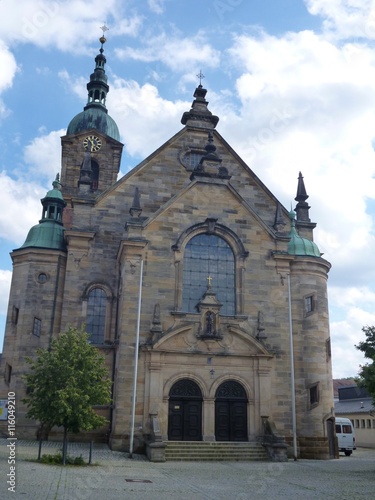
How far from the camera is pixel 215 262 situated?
29609mm

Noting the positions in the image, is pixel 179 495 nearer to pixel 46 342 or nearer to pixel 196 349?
pixel 196 349

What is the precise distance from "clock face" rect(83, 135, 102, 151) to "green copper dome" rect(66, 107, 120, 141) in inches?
36.7

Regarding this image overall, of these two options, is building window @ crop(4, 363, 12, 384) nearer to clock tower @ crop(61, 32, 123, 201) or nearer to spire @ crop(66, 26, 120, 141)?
clock tower @ crop(61, 32, 123, 201)

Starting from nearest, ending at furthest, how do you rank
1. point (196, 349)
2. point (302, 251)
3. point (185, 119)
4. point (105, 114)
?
1. point (196, 349)
2. point (302, 251)
3. point (185, 119)
4. point (105, 114)

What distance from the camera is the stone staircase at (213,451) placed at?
24.5 metres

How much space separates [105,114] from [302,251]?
27.6 m

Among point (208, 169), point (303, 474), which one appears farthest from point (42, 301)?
point (303, 474)

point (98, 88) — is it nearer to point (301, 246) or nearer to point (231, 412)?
point (301, 246)

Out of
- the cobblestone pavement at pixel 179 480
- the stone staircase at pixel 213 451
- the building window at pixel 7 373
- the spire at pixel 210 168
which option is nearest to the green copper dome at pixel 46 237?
the building window at pixel 7 373

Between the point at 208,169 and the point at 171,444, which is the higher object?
the point at 208,169

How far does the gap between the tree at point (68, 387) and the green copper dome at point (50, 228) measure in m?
11.9

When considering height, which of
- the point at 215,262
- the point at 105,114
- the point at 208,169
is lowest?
the point at 215,262

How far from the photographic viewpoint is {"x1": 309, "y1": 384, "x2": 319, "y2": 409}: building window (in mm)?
28609

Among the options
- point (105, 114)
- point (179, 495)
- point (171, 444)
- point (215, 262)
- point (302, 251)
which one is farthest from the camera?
point (105, 114)
